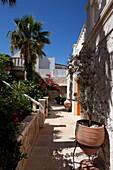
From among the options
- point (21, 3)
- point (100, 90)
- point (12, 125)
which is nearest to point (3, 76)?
point (21, 3)

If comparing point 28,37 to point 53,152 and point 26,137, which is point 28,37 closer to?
point 26,137

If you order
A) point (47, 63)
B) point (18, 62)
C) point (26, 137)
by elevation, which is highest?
point (47, 63)

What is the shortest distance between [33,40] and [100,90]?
564cm

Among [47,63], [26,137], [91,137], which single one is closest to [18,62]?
[26,137]

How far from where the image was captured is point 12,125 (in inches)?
53.4

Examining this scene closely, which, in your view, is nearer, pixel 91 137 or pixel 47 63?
pixel 91 137

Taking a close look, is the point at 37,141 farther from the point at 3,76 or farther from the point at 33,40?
the point at 33,40

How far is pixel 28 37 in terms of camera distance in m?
6.15

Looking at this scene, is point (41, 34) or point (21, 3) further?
point (41, 34)

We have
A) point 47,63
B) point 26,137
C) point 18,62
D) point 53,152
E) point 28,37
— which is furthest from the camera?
point 47,63

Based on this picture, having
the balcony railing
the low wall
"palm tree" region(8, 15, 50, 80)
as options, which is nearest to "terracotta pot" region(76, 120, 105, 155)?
the low wall

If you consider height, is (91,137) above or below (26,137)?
above

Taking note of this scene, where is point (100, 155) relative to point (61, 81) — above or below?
below

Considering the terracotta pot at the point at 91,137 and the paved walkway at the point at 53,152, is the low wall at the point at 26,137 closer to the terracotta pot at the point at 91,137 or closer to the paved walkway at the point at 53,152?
the paved walkway at the point at 53,152
